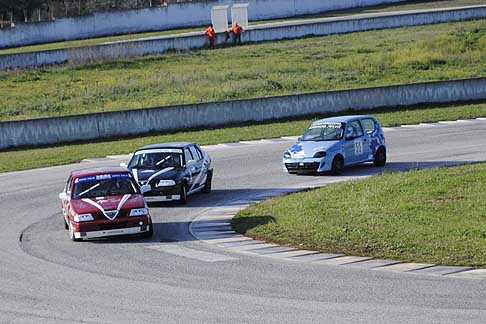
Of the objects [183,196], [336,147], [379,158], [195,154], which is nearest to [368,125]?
[379,158]

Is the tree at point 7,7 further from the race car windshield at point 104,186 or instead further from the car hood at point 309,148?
the race car windshield at point 104,186

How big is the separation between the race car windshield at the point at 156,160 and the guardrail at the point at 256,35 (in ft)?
103

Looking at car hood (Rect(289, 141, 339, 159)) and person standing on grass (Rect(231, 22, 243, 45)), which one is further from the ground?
person standing on grass (Rect(231, 22, 243, 45))

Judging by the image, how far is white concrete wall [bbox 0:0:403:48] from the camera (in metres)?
69.9

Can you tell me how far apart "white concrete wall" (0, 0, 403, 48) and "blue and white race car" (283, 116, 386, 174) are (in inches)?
1653

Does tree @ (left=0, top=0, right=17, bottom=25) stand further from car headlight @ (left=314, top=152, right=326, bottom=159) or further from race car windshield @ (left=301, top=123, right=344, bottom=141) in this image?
car headlight @ (left=314, top=152, right=326, bottom=159)

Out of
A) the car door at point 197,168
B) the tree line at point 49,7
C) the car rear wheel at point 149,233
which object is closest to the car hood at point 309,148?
the car door at point 197,168

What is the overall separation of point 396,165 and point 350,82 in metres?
20.0

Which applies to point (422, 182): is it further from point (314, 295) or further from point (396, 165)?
point (314, 295)

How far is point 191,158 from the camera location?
26844 mm

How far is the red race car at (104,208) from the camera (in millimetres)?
20656

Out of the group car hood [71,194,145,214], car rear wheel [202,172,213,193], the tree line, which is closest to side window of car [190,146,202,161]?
car rear wheel [202,172,213,193]

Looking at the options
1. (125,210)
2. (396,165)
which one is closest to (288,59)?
(396,165)

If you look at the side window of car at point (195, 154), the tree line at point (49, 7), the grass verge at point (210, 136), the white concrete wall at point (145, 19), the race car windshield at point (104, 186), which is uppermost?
the tree line at point (49, 7)
